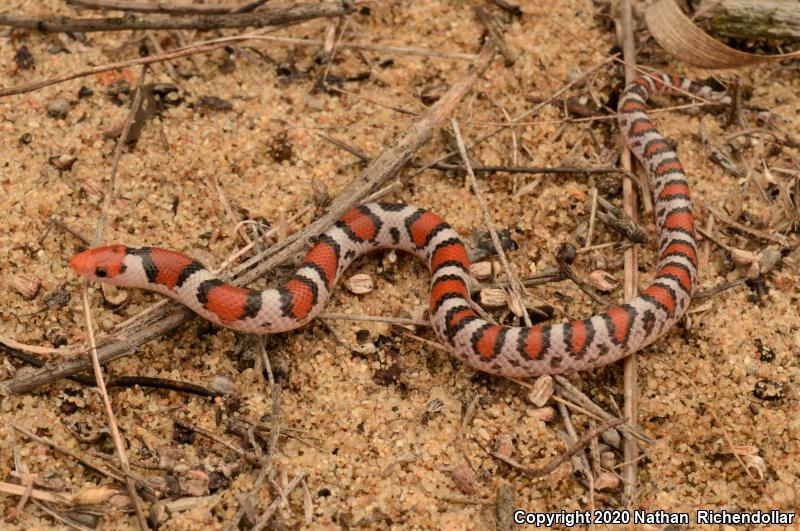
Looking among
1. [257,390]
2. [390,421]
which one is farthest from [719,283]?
[257,390]

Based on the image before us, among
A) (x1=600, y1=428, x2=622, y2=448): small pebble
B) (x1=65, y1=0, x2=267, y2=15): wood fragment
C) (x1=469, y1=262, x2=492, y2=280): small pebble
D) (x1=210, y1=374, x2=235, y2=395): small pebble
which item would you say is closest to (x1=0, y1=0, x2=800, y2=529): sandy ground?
(x1=210, y1=374, x2=235, y2=395): small pebble

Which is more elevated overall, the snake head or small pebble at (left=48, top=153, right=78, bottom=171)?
small pebble at (left=48, top=153, right=78, bottom=171)

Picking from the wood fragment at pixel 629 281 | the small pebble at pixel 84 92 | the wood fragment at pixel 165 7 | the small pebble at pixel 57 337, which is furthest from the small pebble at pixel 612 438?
the small pebble at pixel 84 92

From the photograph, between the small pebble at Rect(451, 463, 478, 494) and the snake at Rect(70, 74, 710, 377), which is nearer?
the small pebble at Rect(451, 463, 478, 494)

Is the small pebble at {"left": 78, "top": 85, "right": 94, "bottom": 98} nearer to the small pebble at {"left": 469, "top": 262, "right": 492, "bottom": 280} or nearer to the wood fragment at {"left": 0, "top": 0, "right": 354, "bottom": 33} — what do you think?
the wood fragment at {"left": 0, "top": 0, "right": 354, "bottom": 33}

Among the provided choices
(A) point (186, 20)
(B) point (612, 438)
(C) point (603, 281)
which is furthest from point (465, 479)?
(A) point (186, 20)

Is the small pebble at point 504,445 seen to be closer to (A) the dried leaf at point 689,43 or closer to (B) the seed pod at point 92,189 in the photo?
(B) the seed pod at point 92,189
